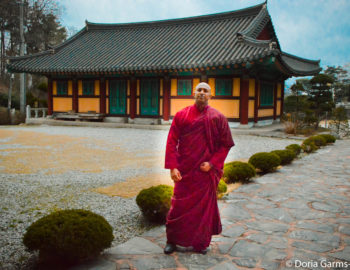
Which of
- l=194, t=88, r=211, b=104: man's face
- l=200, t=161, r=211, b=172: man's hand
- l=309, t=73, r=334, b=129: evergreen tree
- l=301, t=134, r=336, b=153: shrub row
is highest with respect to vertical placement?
l=309, t=73, r=334, b=129: evergreen tree

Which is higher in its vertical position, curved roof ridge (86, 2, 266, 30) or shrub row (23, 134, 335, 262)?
curved roof ridge (86, 2, 266, 30)

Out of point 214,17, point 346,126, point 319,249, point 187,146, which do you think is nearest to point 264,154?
point 319,249

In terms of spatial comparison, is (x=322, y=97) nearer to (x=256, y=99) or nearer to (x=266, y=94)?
(x=266, y=94)

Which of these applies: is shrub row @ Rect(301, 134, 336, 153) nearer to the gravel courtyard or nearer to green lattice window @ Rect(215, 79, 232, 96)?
the gravel courtyard

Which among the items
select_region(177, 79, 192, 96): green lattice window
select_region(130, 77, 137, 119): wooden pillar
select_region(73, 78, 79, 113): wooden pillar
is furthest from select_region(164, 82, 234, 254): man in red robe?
select_region(73, 78, 79, 113): wooden pillar

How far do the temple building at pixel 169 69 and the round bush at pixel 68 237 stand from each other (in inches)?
431

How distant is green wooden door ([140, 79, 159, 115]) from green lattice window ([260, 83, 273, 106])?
5.47 metres

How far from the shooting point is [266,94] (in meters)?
17.3

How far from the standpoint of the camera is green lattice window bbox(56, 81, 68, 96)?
19156 millimetres

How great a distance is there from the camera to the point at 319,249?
344cm

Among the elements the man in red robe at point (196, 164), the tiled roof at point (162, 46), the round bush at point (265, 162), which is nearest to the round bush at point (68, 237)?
the man in red robe at point (196, 164)

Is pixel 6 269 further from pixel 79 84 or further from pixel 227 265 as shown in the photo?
pixel 79 84

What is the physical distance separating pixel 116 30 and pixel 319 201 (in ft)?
63.0

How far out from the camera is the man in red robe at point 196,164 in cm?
325
